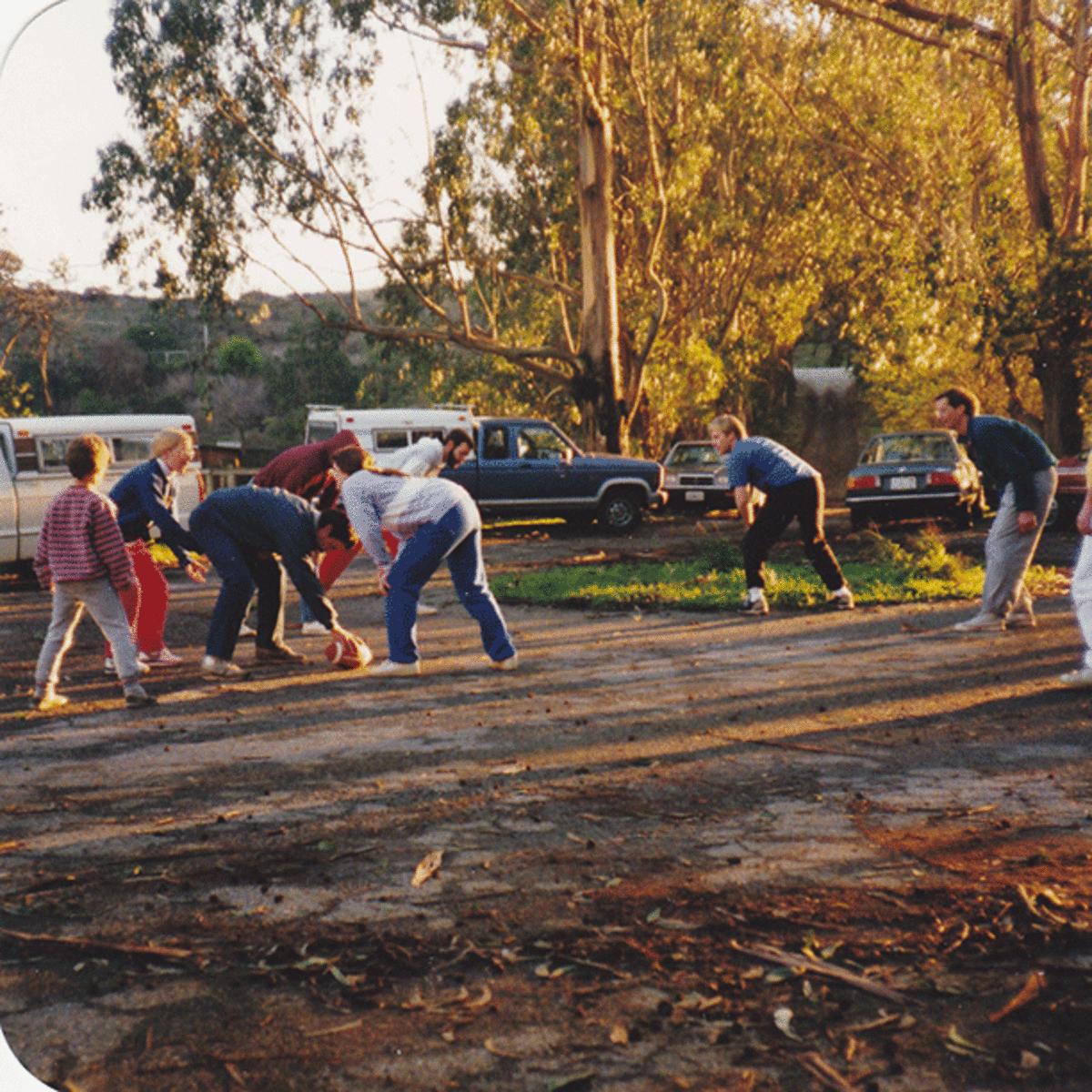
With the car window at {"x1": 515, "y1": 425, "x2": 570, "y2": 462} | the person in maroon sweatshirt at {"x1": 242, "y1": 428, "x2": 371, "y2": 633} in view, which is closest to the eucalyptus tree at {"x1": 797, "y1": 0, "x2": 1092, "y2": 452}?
the car window at {"x1": 515, "y1": 425, "x2": 570, "y2": 462}

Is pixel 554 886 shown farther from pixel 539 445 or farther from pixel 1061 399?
pixel 1061 399

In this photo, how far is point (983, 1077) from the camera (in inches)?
124

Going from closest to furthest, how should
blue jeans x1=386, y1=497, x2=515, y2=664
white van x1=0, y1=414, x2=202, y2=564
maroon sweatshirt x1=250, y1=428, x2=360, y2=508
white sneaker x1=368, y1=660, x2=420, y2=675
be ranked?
blue jeans x1=386, y1=497, x2=515, y2=664 < white sneaker x1=368, y1=660, x2=420, y2=675 < maroon sweatshirt x1=250, y1=428, x2=360, y2=508 < white van x1=0, y1=414, x2=202, y2=564

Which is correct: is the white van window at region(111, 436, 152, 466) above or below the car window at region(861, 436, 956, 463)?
above

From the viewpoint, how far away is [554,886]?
4.55m

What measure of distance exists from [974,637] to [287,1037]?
26.1 ft

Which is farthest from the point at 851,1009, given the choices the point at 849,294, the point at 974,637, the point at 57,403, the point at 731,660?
the point at 57,403

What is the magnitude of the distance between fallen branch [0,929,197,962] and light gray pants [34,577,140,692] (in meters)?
3.98

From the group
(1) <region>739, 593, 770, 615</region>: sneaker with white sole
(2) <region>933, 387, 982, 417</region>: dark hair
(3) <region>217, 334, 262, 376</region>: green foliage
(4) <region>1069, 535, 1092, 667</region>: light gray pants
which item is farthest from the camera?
(3) <region>217, 334, 262, 376</region>: green foliage

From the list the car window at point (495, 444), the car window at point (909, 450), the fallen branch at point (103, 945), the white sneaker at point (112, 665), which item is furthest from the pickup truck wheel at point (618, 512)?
the fallen branch at point (103, 945)

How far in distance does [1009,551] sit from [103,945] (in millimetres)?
8057

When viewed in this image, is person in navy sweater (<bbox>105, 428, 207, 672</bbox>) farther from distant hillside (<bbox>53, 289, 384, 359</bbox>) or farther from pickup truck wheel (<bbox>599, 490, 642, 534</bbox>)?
distant hillside (<bbox>53, 289, 384, 359</bbox>)

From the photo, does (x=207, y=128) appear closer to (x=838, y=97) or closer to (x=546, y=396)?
(x=546, y=396)

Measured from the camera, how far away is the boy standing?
7793mm
